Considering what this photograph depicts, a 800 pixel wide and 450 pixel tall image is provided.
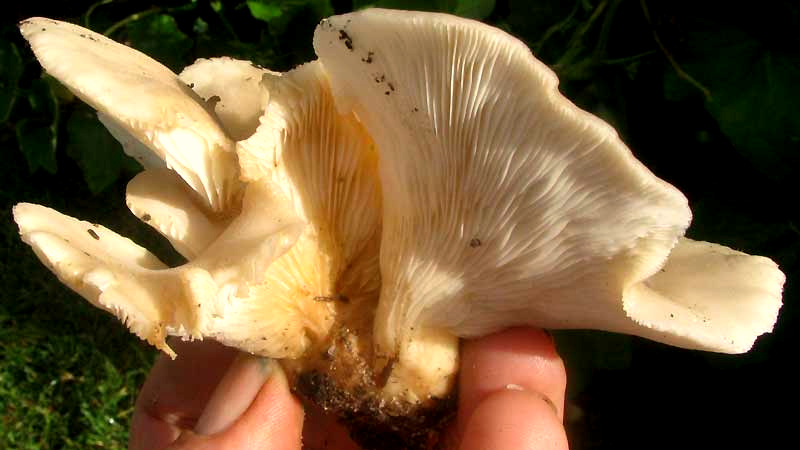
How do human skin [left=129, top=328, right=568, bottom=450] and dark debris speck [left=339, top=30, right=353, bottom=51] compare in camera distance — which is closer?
dark debris speck [left=339, top=30, right=353, bottom=51]

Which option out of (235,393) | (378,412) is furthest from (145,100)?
(378,412)

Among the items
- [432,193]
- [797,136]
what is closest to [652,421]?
[797,136]

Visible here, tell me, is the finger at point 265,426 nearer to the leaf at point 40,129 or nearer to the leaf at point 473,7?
the leaf at point 473,7

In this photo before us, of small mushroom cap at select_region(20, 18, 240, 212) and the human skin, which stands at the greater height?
small mushroom cap at select_region(20, 18, 240, 212)

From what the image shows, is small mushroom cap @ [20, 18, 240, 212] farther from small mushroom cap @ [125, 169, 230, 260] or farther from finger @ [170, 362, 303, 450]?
finger @ [170, 362, 303, 450]

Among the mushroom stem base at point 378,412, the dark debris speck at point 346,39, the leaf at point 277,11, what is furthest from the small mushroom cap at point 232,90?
the mushroom stem base at point 378,412

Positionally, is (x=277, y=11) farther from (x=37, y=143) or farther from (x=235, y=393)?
(x=235, y=393)

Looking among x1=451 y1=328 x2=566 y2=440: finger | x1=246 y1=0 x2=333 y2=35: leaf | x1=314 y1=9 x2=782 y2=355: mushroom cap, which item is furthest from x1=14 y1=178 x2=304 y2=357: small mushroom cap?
x1=246 y1=0 x2=333 y2=35: leaf
